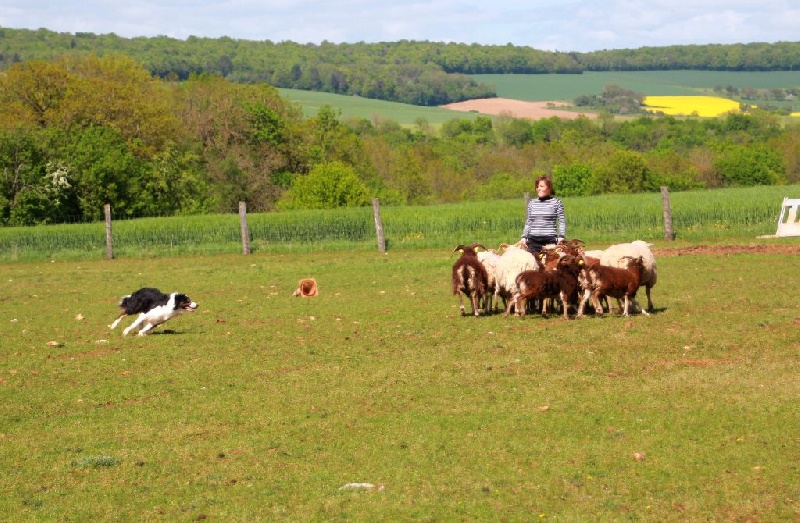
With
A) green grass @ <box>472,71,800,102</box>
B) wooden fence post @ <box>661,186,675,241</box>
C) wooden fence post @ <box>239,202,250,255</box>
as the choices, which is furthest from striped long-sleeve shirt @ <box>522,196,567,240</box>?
green grass @ <box>472,71,800,102</box>

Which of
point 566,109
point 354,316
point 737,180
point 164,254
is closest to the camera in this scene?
point 354,316

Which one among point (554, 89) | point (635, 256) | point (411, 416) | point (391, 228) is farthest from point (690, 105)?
point (411, 416)

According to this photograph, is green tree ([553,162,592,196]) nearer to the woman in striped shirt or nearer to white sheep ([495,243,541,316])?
white sheep ([495,243,541,316])

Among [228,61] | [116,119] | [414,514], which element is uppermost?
[228,61]

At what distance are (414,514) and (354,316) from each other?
37.6ft

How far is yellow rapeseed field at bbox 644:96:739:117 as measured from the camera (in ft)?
516

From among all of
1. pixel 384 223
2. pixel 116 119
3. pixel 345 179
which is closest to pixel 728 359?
pixel 384 223

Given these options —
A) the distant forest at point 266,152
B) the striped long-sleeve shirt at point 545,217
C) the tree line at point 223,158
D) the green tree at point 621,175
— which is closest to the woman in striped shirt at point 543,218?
the striped long-sleeve shirt at point 545,217

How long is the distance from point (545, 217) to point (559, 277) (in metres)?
1.00

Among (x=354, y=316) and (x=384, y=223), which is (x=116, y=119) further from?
(x=354, y=316)

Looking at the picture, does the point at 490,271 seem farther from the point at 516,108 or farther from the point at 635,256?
the point at 516,108

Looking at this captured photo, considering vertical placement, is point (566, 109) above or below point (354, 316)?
above

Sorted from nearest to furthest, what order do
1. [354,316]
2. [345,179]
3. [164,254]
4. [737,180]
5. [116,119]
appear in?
[354,316] → [164,254] → [345,179] → [116,119] → [737,180]

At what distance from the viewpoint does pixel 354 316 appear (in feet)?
65.1
